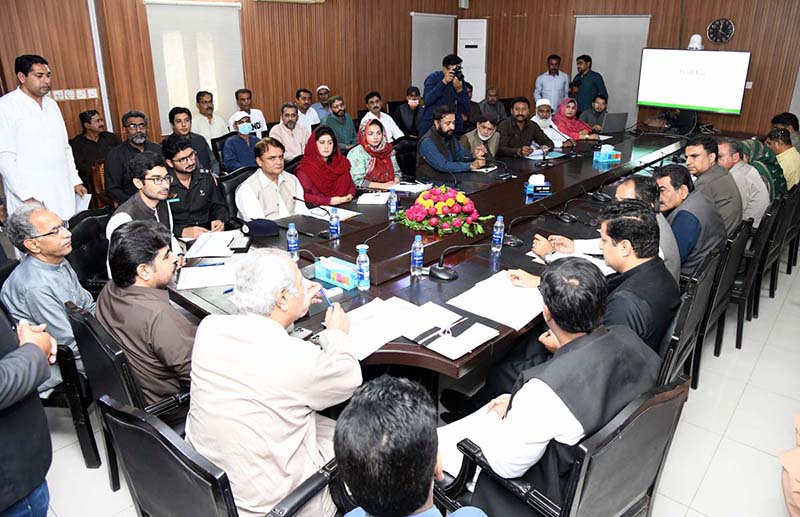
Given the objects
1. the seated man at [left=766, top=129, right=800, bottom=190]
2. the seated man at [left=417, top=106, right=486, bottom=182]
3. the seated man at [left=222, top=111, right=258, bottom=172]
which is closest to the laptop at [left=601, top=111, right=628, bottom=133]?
the seated man at [left=766, top=129, right=800, bottom=190]

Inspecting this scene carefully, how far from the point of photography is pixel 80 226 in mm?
3000

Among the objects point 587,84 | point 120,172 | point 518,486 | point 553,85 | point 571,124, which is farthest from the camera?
point 553,85

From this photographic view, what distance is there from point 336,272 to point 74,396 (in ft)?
4.01

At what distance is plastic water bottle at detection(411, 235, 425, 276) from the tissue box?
0.94 feet

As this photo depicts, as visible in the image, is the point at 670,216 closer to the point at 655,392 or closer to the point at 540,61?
→ the point at 655,392

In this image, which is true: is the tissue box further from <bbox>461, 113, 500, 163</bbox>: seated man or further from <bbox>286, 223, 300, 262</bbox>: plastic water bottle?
<bbox>461, 113, 500, 163</bbox>: seated man

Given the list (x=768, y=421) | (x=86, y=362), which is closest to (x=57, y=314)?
(x=86, y=362)

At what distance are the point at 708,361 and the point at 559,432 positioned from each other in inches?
94.4

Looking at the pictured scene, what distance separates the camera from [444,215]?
3.04m

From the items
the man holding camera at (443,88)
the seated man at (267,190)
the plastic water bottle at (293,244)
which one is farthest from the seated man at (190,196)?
the man holding camera at (443,88)

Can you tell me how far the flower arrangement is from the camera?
9.91ft

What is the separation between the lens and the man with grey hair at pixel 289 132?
20.1 feet

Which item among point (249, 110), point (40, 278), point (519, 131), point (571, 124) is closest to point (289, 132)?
point (249, 110)

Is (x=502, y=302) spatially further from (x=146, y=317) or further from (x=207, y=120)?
(x=207, y=120)
